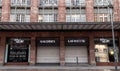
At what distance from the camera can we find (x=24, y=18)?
27328mm

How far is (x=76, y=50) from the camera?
27000 mm

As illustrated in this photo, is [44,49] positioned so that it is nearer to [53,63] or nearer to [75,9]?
[53,63]

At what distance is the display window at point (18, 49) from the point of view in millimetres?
26641

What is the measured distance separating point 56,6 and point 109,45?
9060 mm

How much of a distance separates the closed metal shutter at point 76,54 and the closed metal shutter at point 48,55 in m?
1.43

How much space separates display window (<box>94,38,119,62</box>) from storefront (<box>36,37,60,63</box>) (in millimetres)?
5323

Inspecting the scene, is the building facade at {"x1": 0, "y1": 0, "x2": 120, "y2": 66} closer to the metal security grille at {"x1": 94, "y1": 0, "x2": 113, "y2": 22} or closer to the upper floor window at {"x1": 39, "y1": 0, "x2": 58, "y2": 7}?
the metal security grille at {"x1": 94, "y1": 0, "x2": 113, "y2": 22}

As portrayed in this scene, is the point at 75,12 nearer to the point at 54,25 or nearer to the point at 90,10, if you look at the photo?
the point at 90,10

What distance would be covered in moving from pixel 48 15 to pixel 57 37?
3.37 m

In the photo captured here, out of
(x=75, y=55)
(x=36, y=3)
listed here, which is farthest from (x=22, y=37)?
(x=75, y=55)

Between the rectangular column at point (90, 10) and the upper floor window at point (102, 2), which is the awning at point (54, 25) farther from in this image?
the upper floor window at point (102, 2)

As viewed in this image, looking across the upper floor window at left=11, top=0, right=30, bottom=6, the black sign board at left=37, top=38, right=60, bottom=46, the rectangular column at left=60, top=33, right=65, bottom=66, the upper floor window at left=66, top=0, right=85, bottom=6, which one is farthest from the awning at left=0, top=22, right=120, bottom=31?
the upper floor window at left=11, top=0, right=30, bottom=6

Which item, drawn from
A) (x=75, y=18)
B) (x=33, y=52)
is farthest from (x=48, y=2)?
(x=33, y=52)

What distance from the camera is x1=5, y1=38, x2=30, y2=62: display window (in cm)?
2664
